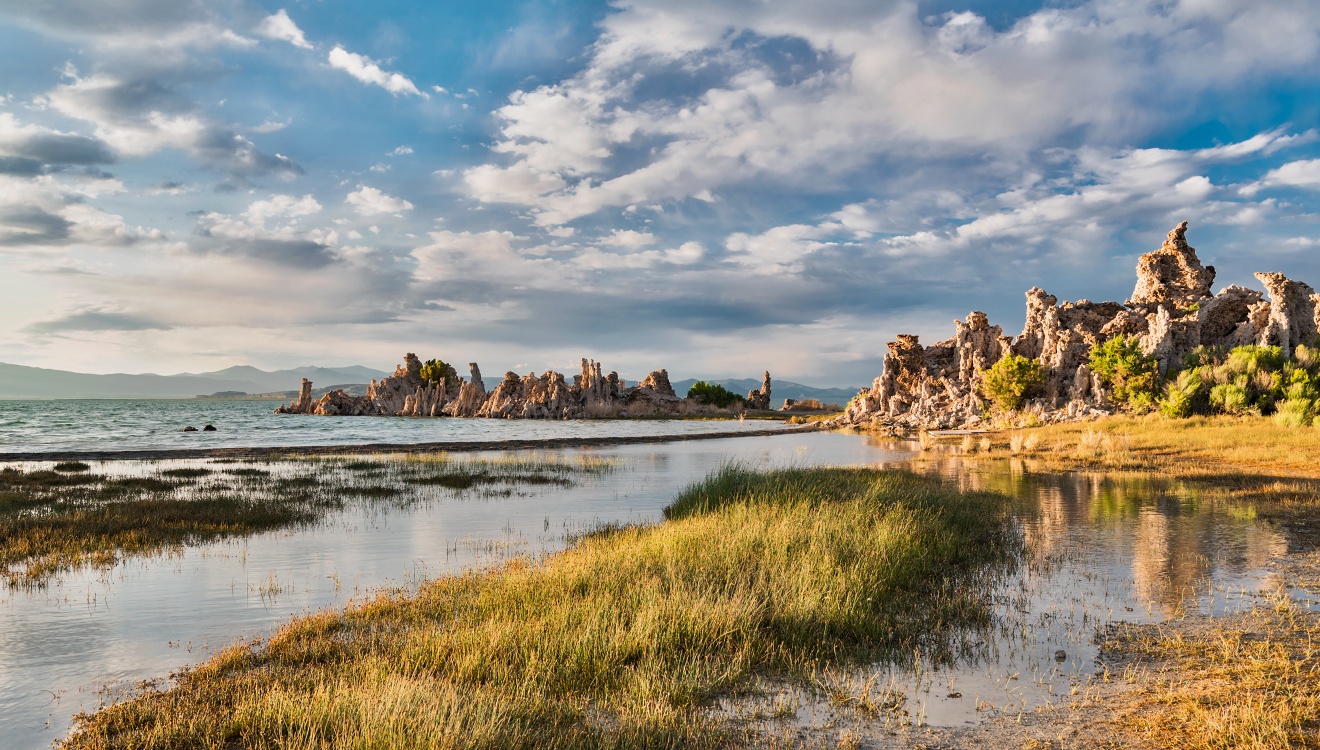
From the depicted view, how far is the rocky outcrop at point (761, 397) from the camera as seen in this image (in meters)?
171

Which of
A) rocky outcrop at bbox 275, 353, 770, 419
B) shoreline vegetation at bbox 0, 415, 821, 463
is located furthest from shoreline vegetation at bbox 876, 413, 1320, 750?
rocky outcrop at bbox 275, 353, 770, 419

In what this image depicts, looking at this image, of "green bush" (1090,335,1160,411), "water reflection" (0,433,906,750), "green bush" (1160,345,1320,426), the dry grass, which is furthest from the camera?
"green bush" (1090,335,1160,411)

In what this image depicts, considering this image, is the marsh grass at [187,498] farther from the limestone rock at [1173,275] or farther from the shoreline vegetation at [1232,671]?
the limestone rock at [1173,275]

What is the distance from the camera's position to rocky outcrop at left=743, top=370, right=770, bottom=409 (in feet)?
561

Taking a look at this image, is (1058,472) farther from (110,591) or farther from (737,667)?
(110,591)

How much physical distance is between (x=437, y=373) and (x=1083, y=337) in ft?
520

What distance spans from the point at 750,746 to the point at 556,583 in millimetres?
5418

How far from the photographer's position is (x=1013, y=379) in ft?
198

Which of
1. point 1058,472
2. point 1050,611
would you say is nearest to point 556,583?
point 1050,611

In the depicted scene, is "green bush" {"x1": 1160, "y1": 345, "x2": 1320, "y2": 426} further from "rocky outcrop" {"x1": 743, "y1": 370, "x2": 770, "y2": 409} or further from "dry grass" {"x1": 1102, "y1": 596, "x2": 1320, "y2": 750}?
→ "rocky outcrop" {"x1": 743, "y1": 370, "x2": 770, "y2": 409}

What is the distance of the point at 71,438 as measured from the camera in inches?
2250

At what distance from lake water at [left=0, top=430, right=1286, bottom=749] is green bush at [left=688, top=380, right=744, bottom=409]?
148 meters

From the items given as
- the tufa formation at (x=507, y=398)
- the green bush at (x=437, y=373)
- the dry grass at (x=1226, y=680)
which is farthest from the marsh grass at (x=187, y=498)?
the green bush at (x=437, y=373)

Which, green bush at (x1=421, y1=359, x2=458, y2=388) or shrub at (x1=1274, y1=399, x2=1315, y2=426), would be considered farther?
green bush at (x1=421, y1=359, x2=458, y2=388)
